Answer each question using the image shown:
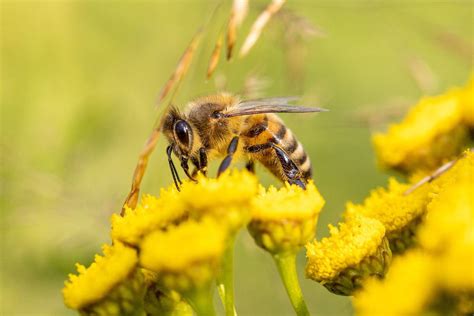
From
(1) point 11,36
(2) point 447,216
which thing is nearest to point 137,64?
(1) point 11,36

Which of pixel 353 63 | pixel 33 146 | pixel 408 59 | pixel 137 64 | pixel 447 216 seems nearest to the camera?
pixel 447 216

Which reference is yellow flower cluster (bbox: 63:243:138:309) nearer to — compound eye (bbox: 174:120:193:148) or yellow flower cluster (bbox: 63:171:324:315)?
yellow flower cluster (bbox: 63:171:324:315)

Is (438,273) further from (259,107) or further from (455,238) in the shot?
Answer: (259,107)

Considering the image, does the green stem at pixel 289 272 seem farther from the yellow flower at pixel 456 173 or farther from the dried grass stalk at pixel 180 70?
the dried grass stalk at pixel 180 70

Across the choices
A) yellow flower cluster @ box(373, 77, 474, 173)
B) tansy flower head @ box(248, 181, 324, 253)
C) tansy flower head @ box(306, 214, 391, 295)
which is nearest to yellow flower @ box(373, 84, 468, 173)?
yellow flower cluster @ box(373, 77, 474, 173)

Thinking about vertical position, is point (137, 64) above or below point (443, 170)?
above

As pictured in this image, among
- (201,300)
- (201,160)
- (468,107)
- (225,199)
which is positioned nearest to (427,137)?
(468,107)

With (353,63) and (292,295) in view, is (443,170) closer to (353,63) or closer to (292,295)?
(292,295)
